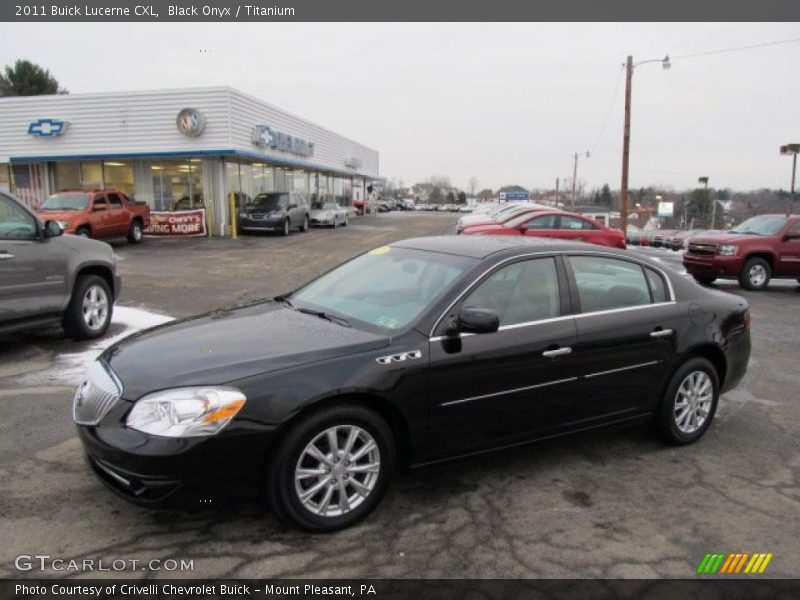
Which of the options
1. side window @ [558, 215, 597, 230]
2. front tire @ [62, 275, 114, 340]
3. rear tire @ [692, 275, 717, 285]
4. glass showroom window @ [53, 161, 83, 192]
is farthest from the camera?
glass showroom window @ [53, 161, 83, 192]

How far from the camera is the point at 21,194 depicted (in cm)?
2741

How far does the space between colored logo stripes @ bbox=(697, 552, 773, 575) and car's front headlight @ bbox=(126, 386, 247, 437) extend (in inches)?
94.5

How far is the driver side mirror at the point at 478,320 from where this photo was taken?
346cm

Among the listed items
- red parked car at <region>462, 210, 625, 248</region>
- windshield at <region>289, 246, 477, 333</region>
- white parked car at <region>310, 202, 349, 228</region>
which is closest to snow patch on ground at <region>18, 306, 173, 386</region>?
windshield at <region>289, 246, 477, 333</region>

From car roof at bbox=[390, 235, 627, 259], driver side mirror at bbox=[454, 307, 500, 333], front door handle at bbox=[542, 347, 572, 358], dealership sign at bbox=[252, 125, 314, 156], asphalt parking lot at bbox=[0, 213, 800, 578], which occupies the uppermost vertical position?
dealership sign at bbox=[252, 125, 314, 156]

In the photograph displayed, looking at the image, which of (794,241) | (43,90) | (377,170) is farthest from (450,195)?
(794,241)

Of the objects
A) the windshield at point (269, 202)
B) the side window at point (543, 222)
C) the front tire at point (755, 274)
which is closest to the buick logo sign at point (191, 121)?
the windshield at point (269, 202)

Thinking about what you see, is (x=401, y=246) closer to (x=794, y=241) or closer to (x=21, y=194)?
(x=794, y=241)

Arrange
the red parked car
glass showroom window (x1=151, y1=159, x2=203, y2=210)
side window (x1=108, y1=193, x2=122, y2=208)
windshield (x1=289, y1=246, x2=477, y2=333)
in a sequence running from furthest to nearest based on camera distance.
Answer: glass showroom window (x1=151, y1=159, x2=203, y2=210), side window (x1=108, y1=193, x2=122, y2=208), the red parked car, windshield (x1=289, y1=246, x2=477, y2=333)

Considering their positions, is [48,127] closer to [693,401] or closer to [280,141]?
[280,141]

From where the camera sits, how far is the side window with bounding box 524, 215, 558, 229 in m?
15.0

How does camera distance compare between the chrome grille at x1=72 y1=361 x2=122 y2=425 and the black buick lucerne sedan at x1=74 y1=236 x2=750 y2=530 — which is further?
the chrome grille at x1=72 y1=361 x2=122 y2=425

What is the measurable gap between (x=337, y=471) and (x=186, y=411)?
815 mm

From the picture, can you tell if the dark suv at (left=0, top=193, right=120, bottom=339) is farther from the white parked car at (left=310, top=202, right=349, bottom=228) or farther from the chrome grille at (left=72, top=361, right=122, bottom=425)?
the white parked car at (left=310, top=202, right=349, bottom=228)
